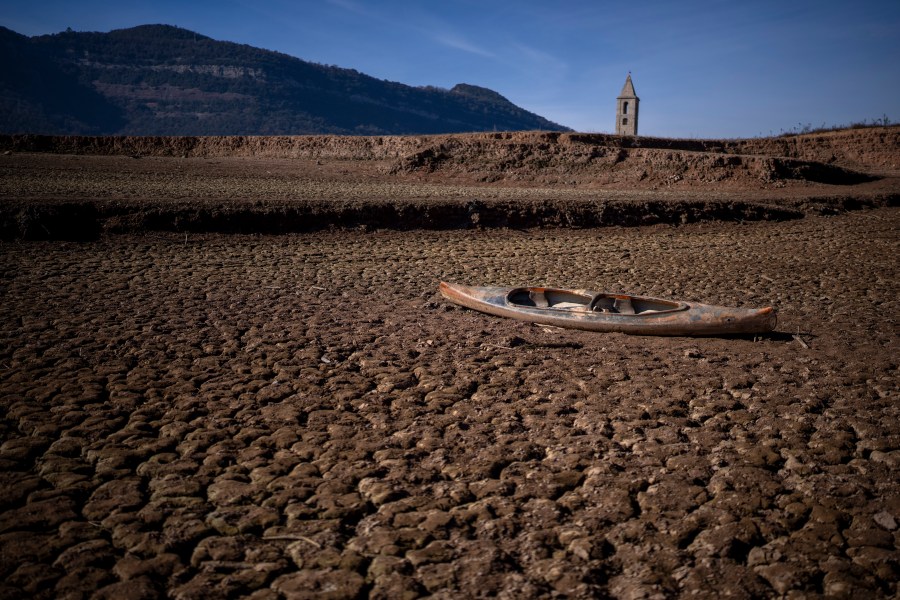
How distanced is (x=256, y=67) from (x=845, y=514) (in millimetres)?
122357

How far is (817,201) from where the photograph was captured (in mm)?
13703

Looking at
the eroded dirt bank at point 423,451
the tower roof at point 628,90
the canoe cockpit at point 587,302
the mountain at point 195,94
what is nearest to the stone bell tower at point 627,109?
the tower roof at point 628,90

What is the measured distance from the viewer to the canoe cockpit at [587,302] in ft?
16.0

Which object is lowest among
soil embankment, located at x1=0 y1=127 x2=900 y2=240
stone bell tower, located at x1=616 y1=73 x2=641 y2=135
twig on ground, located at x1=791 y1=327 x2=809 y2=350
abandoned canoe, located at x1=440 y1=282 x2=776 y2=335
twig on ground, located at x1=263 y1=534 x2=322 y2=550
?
twig on ground, located at x1=263 y1=534 x2=322 y2=550

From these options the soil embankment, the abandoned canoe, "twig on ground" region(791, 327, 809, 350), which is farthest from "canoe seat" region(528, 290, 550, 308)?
the soil embankment

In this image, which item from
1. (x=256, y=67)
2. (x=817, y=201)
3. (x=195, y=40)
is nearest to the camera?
(x=817, y=201)

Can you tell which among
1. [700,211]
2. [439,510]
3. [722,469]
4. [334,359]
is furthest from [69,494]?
[700,211]

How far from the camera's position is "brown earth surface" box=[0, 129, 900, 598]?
204cm

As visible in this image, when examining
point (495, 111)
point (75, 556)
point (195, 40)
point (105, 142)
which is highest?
point (195, 40)

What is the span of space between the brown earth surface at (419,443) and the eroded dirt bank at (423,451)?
0.05ft

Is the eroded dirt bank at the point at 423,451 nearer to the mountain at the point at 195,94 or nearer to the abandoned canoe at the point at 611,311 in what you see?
the abandoned canoe at the point at 611,311

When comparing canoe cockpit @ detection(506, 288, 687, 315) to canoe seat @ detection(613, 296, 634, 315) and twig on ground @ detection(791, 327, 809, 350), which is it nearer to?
canoe seat @ detection(613, 296, 634, 315)

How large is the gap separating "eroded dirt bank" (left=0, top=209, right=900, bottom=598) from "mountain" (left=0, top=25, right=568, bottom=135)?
261 feet

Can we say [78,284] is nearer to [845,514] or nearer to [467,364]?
[467,364]
